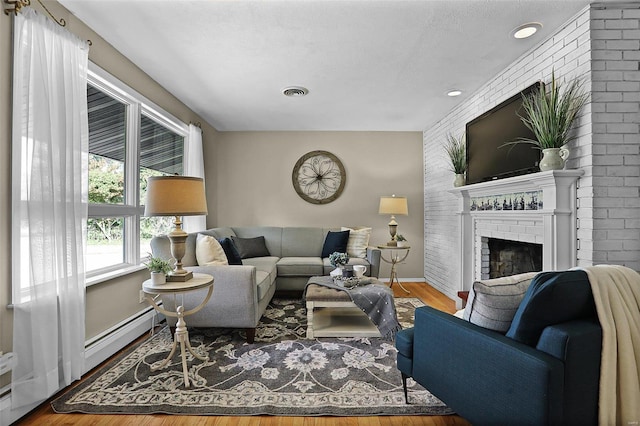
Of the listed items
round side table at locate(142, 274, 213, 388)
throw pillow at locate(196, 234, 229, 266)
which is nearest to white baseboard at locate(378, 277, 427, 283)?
throw pillow at locate(196, 234, 229, 266)

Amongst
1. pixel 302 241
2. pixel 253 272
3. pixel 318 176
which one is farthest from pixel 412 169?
pixel 253 272

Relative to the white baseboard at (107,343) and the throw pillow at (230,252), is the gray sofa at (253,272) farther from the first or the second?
the white baseboard at (107,343)

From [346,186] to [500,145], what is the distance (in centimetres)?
257

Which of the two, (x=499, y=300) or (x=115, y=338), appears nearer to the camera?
(x=499, y=300)

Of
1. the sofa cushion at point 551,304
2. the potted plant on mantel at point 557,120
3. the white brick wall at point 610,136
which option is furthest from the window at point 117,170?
the white brick wall at point 610,136

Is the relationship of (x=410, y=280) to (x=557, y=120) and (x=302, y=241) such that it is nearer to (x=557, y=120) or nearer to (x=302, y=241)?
(x=302, y=241)

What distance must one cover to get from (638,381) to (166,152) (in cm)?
426

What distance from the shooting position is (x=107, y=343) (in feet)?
7.99

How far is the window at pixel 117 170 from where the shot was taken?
256 centimetres

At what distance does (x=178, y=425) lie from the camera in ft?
5.50

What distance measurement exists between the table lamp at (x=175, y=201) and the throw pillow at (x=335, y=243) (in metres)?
2.47

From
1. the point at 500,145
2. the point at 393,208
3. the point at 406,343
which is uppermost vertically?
the point at 500,145

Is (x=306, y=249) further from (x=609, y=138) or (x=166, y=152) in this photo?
(x=609, y=138)

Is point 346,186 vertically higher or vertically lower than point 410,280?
higher
